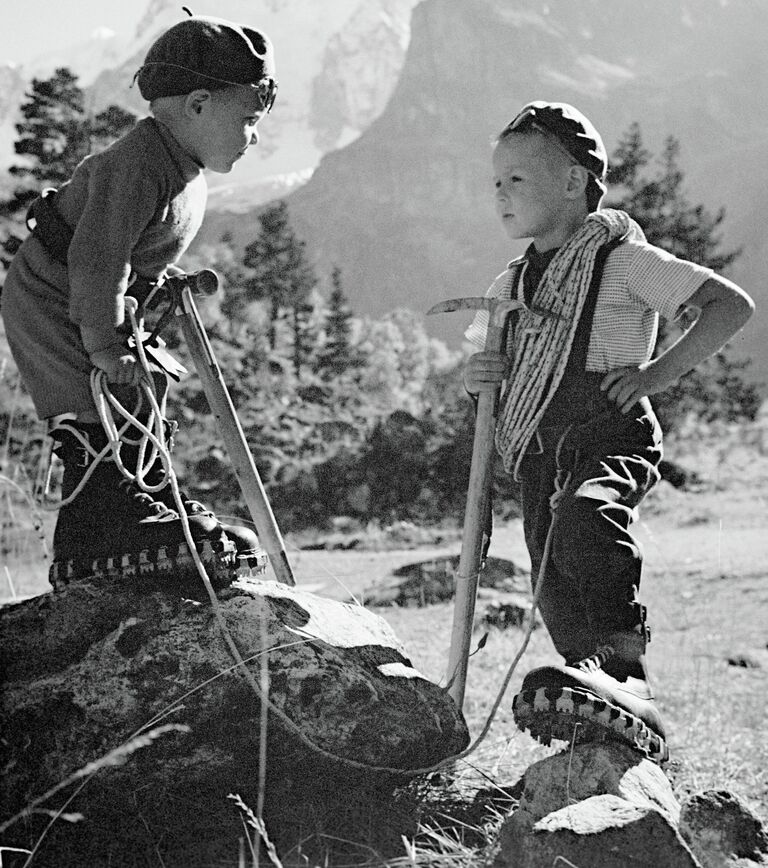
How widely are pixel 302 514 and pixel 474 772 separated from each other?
14.3m

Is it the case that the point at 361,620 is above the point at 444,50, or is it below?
below

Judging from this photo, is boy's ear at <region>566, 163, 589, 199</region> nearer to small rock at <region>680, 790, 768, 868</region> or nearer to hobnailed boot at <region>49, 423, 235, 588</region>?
hobnailed boot at <region>49, 423, 235, 588</region>

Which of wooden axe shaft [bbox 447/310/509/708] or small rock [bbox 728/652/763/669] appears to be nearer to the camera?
wooden axe shaft [bbox 447/310/509/708]

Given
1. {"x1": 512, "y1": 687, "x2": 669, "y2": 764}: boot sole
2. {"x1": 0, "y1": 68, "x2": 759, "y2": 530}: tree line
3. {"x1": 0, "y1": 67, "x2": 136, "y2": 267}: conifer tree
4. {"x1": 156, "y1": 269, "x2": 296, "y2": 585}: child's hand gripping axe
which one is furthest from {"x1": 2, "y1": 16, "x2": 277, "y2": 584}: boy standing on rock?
{"x1": 0, "y1": 67, "x2": 136, "y2": 267}: conifer tree

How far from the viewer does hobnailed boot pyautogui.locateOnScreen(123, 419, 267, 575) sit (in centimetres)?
245

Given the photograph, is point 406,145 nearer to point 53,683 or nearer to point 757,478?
point 757,478

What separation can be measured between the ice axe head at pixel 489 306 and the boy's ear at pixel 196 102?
79 centimetres

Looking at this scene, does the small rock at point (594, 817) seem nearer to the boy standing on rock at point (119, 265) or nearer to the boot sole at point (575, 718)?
the boot sole at point (575, 718)

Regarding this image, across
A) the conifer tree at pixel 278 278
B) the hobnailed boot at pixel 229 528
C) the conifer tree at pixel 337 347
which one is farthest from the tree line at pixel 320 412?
the hobnailed boot at pixel 229 528

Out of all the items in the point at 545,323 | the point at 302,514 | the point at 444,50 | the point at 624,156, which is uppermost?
the point at 444,50

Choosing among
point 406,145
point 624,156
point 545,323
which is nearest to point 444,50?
point 406,145

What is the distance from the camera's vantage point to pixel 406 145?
13150 centimetres

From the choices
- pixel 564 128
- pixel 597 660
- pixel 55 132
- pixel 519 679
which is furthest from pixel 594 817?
pixel 55 132

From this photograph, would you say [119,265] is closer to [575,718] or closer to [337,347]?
[575,718]
